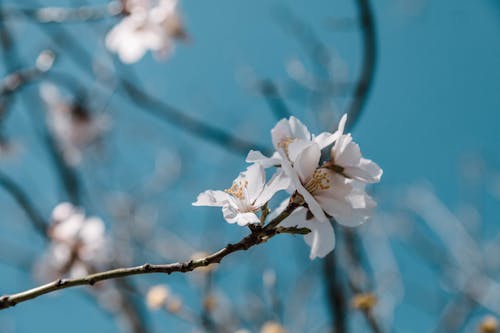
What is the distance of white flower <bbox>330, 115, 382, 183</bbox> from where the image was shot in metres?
0.84

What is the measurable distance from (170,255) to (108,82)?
2196mm

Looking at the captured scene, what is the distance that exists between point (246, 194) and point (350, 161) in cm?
19

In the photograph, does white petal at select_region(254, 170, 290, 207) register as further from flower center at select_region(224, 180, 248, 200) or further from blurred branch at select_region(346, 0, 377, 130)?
blurred branch at select_region(346, 0, 377, 130)

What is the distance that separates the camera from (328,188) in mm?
842

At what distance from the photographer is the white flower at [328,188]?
0.81m

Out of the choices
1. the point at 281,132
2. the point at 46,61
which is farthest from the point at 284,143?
the point at 46,61

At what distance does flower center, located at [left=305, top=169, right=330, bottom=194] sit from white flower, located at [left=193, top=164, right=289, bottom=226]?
0.07 metres

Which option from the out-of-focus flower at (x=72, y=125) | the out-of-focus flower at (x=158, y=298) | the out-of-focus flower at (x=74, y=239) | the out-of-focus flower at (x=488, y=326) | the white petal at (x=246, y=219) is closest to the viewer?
the white petal at (x=246, y=219)

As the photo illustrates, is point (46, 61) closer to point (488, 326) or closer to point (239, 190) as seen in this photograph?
point (239, 190)

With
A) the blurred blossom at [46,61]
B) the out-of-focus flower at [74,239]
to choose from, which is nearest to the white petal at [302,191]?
the blurred blossom at [46,61]

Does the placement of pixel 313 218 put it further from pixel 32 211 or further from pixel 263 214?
pixel 32 211

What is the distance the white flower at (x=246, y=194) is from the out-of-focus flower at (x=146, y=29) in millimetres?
1299

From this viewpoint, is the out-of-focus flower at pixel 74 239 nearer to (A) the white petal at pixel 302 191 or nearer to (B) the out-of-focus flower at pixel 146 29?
(B) the out-of-focus flower at pixel 146 29

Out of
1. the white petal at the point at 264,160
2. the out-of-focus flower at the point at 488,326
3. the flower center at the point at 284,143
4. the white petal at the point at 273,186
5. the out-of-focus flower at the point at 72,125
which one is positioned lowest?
the out-of-focus flower at the point at 488,326
